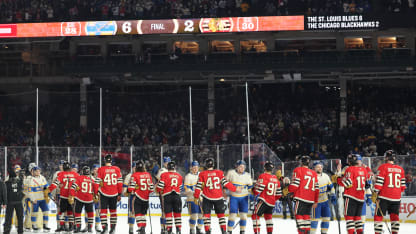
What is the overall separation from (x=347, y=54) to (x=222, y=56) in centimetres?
625

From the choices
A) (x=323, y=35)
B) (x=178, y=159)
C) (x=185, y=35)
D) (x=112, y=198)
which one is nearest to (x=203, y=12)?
(x=185, y=35)

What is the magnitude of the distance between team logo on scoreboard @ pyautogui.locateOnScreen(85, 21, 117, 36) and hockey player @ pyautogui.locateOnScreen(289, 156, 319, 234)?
65.9 feet

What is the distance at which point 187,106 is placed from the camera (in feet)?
87.7

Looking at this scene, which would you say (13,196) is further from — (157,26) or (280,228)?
(157,26)

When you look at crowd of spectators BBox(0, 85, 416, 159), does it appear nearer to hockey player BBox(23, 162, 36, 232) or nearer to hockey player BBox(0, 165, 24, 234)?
hockey player BBox(23, 162, 36, 232)

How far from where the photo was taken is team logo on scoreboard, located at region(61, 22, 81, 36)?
32656 millimetres

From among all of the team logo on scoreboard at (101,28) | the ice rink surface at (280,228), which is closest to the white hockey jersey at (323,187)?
the ice rink surface at (280,228)

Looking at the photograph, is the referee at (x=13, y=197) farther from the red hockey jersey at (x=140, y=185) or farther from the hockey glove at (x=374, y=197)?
the hockey glove at (x=374, y=197)

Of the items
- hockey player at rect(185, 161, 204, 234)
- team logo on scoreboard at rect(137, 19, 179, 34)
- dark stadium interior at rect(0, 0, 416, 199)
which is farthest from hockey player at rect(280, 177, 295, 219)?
team logo on scoreboard at rect(137, 19, 179, 34)

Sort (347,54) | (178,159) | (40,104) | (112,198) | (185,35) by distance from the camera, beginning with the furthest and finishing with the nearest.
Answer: (185,35) → (347,54) → (40,104) → (178,159) → (112,198)

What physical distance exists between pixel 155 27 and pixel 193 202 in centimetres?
1720

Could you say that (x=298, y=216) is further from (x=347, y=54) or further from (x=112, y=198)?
(x=347, y=54)

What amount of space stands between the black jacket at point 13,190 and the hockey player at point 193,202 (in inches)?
155

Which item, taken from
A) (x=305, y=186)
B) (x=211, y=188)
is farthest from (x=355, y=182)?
(x=211, y=188)
